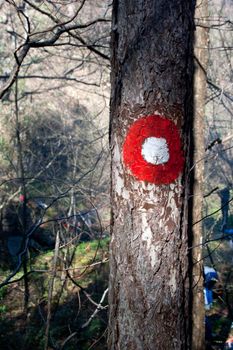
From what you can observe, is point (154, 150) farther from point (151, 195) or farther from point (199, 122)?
point (199, 122)

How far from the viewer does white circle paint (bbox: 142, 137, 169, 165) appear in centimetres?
182

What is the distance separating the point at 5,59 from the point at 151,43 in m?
13.0

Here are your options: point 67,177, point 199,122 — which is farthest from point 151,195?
point 67,177

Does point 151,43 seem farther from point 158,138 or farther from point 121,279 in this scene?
point 121,279

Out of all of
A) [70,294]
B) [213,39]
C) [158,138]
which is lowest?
[70,294]

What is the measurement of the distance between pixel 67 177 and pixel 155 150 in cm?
1111

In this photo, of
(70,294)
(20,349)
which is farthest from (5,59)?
(20,349)

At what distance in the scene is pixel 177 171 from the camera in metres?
1.85

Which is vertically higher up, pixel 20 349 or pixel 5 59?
pixel 5 59

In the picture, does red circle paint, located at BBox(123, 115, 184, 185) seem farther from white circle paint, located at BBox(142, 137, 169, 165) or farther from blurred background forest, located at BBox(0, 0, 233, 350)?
blurred background forest, located at BBox(0, 0, 233, 350)

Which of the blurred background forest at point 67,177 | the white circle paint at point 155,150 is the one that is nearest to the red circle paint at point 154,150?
the white circle paint at point 155,150

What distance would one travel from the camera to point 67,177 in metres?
12.8

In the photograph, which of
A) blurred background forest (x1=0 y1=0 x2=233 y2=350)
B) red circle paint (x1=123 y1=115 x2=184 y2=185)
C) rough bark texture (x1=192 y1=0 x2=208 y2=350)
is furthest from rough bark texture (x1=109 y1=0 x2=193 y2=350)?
rough bark texture (x1=192 y1=0 x2=208 y2=350)

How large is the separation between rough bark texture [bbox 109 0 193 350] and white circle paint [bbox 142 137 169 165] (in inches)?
4.2
